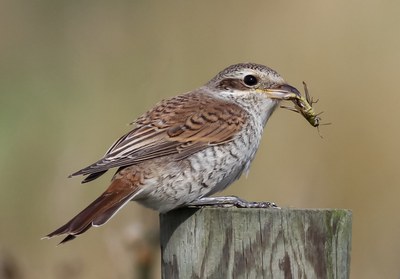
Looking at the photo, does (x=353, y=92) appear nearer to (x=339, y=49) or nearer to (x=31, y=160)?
(x=339, y=49)

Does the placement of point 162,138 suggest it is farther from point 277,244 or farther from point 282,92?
point 277,244

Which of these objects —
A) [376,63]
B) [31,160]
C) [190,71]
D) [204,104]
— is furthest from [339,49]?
[204,104]

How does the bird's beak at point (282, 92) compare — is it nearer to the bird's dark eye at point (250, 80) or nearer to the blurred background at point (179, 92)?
the bird's dark eye at point (250, 80)

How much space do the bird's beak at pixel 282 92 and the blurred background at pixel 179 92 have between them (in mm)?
1004

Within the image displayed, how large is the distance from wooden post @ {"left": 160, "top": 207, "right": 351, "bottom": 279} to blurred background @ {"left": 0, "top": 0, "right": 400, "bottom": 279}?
2.54m

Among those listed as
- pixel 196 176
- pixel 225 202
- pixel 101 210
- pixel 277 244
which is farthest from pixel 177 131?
pixel 277 244

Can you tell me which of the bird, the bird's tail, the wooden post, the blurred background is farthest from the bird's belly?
the blurred background

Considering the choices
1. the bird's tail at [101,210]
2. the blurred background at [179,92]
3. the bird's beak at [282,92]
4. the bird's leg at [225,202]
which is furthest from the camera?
the blurred background at [179,92]

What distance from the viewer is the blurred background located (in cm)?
726

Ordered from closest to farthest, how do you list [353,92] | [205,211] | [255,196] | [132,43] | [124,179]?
[205,211] < [124,179] < [255,196] < [353,92] < [132,43]

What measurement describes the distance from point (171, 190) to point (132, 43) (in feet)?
13.0

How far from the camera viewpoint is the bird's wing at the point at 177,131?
195 inches

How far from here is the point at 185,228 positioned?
4.16 metres

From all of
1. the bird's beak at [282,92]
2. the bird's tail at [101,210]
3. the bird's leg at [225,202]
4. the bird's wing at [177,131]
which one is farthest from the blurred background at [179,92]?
the bird's tail at [101,210]
